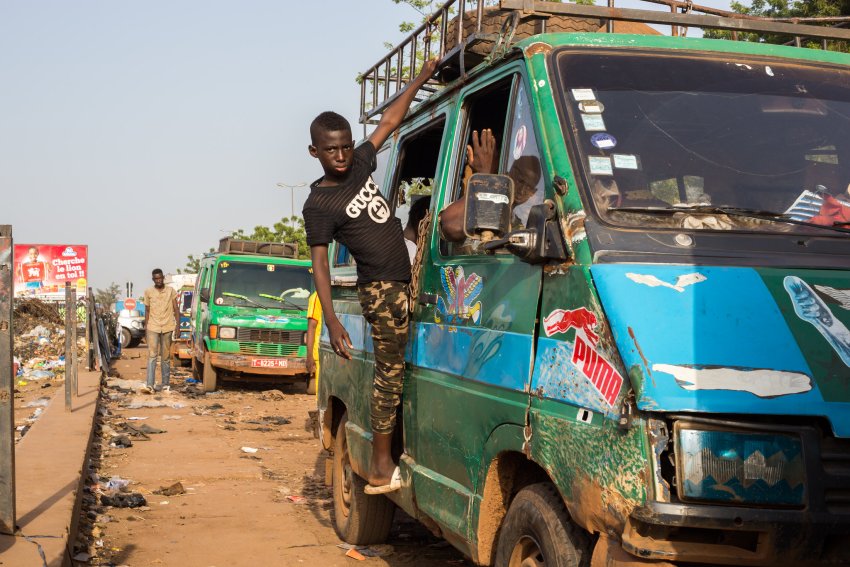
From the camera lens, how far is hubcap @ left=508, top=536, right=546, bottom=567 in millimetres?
3445

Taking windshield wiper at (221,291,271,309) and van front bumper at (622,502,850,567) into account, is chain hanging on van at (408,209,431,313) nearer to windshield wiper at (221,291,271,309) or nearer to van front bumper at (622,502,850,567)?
van front bumper at (622,502,850,567)

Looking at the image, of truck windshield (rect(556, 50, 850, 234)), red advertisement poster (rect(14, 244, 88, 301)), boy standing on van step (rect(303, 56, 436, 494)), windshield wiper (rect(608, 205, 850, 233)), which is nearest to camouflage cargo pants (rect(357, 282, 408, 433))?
boy standing on van step (rect(303, 56, 436, 494))

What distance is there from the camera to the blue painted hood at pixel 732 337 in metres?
2.76

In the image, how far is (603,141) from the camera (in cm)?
361

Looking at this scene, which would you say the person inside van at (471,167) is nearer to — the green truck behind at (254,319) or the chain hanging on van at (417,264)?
the chain hanging on van at (417,264)

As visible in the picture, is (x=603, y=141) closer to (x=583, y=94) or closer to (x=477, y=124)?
(x=583, y=94)

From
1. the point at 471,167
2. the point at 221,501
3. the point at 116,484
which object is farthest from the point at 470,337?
the point at 116,484

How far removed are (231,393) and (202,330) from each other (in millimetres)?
1348

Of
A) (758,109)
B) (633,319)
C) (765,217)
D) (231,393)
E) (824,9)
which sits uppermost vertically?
(824,9)

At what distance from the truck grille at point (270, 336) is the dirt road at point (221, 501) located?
3.04 meters

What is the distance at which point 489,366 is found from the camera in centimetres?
391

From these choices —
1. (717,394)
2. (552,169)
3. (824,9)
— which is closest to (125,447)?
(552,169)

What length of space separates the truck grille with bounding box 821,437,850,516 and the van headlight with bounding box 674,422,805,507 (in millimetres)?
68

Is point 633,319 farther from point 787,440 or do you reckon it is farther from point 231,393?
point 231,393
